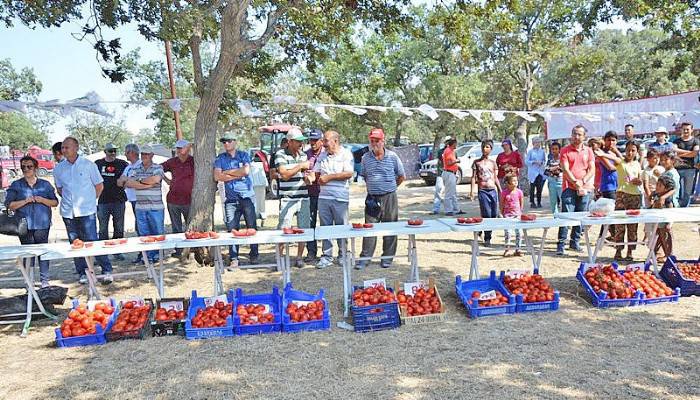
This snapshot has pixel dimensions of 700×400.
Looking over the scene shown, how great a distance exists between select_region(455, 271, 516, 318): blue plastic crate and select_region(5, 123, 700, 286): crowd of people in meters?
0.97

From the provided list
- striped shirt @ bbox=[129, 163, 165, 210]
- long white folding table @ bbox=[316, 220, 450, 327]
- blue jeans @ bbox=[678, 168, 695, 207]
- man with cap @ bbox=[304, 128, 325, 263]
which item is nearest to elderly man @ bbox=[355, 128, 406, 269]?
man with cap @ bbox=[304, 128, 325, 263]

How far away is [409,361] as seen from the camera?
355 centimetres

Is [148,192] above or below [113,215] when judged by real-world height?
above

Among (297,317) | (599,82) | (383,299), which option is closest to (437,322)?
(383,299)

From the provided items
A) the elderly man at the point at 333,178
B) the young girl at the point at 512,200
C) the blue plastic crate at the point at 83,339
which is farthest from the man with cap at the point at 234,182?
the young girl at the point at 512,200

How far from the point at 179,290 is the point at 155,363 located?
199cm

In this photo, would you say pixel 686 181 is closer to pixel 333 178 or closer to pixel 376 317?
pixel 333 178

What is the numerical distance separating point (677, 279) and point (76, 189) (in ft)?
21.1

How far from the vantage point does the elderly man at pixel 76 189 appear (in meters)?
5.43

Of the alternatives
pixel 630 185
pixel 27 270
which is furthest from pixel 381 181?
pixel 27 270

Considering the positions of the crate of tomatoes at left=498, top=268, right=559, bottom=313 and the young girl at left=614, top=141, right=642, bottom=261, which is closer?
the crate of tomatoes at left=498, top=268, right=559, bottom=313

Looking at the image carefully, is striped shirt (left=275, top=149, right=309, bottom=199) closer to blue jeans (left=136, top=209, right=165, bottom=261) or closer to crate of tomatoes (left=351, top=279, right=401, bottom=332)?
blue jeans (left=136, top=209, right=165, bottom=261)

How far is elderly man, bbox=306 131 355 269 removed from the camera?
5.63 meters

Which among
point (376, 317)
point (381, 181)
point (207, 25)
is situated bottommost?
point (376, 317)
